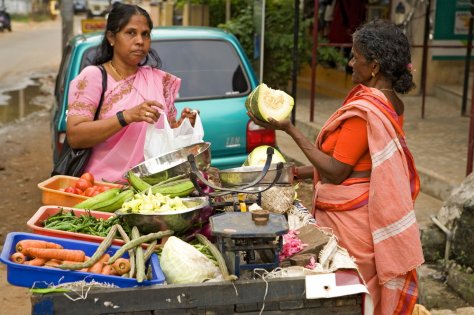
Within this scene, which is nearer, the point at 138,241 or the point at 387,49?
the point at 138,241

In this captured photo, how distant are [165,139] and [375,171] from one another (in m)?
1.21

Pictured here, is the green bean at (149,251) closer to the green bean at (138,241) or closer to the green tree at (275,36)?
the green bean at (138,241)

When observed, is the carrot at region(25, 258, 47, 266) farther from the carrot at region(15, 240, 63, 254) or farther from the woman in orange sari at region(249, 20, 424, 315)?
the woman in orange sari at region(249, 20, 424, 315)

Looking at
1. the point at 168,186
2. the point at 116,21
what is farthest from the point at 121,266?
the point at 116,21

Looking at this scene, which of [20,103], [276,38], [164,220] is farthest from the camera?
[20,103]

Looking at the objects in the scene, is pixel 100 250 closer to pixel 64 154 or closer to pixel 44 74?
pixel 64 154

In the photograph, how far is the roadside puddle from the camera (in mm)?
14620

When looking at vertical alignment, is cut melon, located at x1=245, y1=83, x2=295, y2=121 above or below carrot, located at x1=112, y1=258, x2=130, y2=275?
above

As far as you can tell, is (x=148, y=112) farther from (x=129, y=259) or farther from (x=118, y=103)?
(x=129, y=259)

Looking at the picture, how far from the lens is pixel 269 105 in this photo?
10.4 feet

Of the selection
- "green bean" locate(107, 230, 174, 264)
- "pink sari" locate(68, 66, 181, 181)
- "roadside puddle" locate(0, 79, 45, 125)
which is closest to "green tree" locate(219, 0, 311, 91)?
"roadside puddle" locate(0, 79, 45, 125)

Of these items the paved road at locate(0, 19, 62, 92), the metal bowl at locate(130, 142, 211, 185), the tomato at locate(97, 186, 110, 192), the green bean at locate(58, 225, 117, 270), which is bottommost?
the paved road at locate(0, 19, 62, 92)

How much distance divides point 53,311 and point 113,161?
1.59 meters

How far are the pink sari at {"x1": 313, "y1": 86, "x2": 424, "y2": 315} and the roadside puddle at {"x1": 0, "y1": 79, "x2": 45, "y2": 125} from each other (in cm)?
1150
